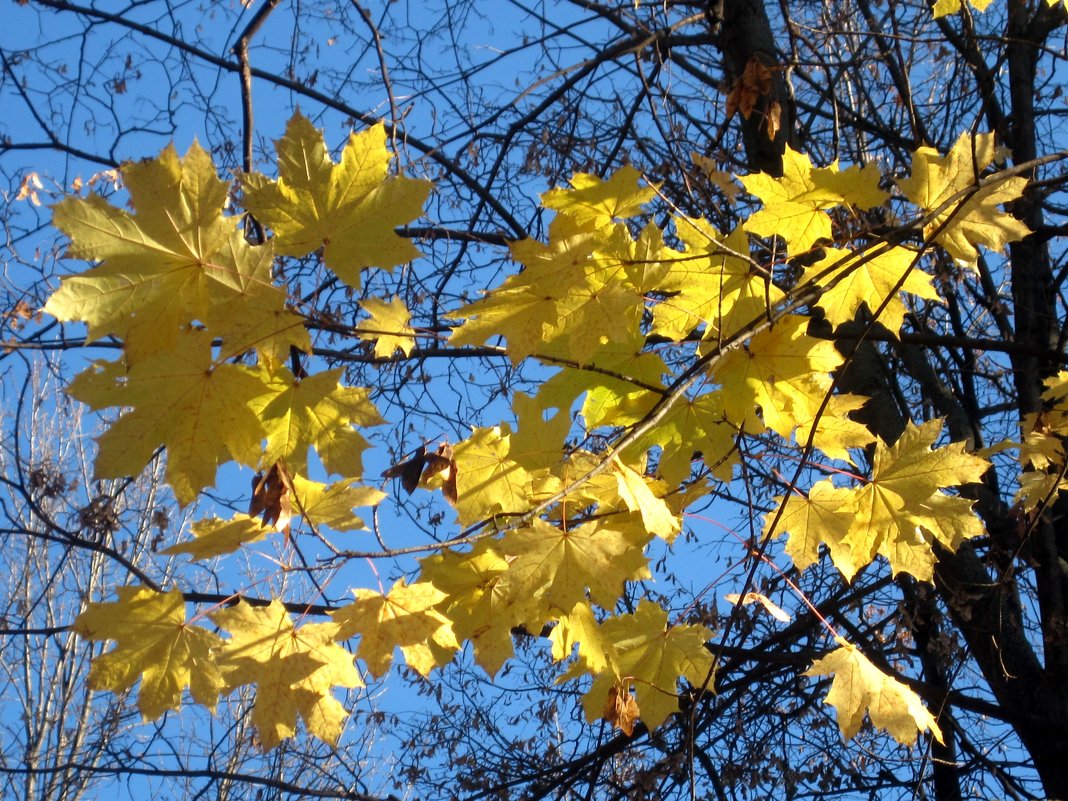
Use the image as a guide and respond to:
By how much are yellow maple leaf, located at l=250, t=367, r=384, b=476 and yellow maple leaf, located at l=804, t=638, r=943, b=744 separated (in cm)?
109

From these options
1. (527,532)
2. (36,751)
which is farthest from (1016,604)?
(36,751)

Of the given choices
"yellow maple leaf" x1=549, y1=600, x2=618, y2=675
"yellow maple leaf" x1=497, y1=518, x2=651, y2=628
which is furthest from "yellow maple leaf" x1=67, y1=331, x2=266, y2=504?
"yellow maple leaf" x1=549, y1=600, x2=618, y2=675

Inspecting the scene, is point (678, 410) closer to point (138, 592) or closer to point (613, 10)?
point (138, 592)

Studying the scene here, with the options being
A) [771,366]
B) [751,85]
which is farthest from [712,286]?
[751,85]

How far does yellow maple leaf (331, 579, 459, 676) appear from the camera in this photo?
162cm

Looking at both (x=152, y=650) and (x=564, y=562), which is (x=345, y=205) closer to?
(x=564, y=562)

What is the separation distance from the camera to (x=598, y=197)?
63.0 inches

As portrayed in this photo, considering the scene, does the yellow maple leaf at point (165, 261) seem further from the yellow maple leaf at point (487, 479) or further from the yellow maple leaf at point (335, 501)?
the yellow maple leaf at point (487, 479)

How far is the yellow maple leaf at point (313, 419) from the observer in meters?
1.50

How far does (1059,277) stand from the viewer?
13.3 feet

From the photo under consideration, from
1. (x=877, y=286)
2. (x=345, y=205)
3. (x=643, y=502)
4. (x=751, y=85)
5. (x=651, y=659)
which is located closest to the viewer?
(x=643, y=502)

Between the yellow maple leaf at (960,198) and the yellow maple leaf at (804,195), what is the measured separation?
0.15 meters

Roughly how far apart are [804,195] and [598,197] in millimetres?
434

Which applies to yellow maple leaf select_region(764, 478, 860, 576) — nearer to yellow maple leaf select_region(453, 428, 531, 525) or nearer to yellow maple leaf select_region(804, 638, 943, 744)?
yellow maple leaf select_region(804, 638, 943, 744)
